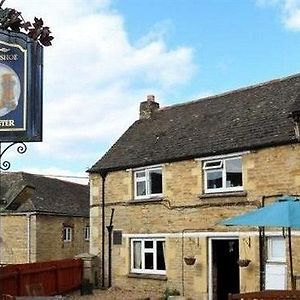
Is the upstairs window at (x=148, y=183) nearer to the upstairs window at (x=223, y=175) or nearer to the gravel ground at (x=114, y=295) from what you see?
the upstairs window at (x=223, y=175)

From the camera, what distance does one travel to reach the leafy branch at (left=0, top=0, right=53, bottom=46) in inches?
307

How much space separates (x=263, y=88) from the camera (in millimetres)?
22344

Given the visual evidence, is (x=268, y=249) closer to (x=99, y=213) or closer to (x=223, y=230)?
(x=223, y=230)

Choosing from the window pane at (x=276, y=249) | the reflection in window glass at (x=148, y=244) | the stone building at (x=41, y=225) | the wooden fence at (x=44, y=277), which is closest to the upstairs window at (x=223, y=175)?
the window pane at (x=276, y=249)

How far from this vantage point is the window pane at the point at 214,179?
19672 millimetres

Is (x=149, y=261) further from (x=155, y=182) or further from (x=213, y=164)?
(x=213, y=164)

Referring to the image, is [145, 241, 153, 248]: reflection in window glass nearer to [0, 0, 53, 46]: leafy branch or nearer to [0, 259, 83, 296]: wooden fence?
[0, 259, 83, 296]: wooden fence

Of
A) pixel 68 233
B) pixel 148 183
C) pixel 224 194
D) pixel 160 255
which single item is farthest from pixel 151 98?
pixel 68 233

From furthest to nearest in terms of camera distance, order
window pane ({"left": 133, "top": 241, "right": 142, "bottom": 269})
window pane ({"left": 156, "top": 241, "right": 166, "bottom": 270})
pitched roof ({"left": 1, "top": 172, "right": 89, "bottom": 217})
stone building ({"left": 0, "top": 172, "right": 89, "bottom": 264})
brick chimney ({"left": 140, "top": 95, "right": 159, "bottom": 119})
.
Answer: pitched roof ({"left": 1, "top": 172, "right": 89, "bottom": 217})
stone building ({"left": 0, "top": 172, "right": 89, "bottom": 264})
brick chimney ({"left": 140, "top": 95, "right": 159, "bottom": 119})
window pane ({"left": 133, "top": 241, "right": 142, "bottom": 269})
window pane ({"left": 156, "top": 241, "right": 166, "bottom": 270})

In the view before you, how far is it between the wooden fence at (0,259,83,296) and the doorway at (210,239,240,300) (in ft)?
19.1

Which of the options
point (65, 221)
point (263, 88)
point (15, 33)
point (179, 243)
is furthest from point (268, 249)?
point (65, 221)

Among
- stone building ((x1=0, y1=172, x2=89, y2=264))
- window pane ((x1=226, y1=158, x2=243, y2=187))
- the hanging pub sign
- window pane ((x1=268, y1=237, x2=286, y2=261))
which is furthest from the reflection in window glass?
the hanging pub sign

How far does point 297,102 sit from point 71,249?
22.7 meters

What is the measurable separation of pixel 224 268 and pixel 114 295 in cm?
399
